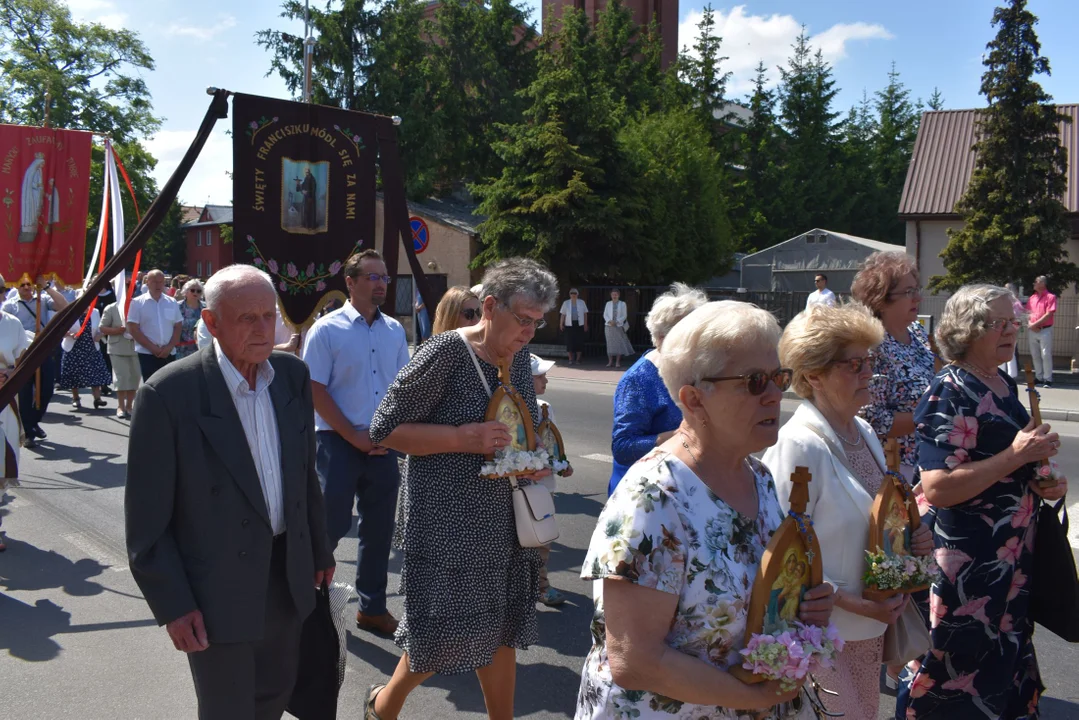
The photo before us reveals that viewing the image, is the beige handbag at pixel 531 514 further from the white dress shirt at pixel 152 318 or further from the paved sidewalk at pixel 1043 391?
the white dress shirt at pixel 152 318

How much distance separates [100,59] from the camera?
47781mm

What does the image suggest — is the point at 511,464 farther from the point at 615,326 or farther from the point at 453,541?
the point at 615,326

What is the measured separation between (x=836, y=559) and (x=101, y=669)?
3.70 meters

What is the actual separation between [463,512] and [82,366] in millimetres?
12213

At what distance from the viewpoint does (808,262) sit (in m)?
28.7

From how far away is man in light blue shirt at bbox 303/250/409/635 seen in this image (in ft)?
16.1

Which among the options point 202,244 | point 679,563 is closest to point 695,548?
point 679,563

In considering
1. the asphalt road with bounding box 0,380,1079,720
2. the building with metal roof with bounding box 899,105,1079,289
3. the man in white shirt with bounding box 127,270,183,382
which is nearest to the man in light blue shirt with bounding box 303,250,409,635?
the asphalt road with bounding box 0,380,1079,720

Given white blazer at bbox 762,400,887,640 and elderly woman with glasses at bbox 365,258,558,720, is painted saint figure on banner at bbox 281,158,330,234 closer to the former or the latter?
elderly woman with glasses at bbox 365,258,558,720

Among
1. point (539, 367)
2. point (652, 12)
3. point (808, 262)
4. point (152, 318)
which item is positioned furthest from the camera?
point (652, 12)

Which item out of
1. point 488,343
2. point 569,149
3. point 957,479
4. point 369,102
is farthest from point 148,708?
point 369,102

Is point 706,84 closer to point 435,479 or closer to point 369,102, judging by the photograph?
point 369,102

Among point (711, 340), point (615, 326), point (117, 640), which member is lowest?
point (117, 640)

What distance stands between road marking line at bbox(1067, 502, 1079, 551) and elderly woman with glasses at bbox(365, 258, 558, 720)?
14.7 ft
